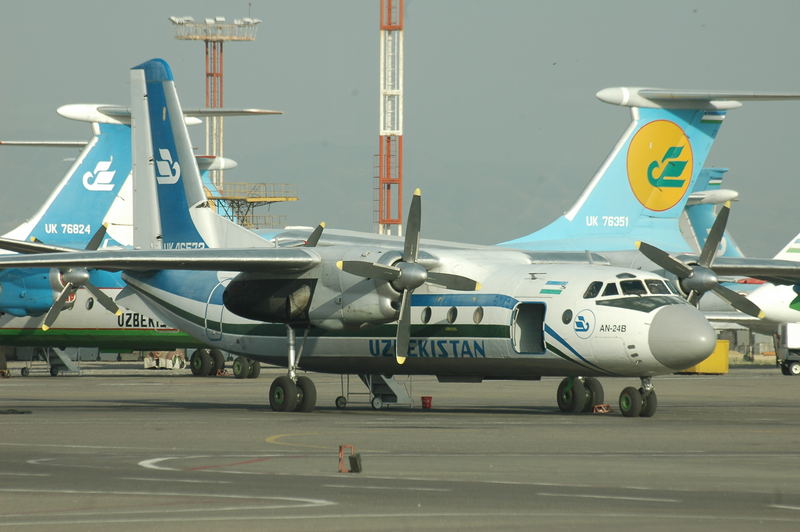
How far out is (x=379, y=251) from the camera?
25.1 m

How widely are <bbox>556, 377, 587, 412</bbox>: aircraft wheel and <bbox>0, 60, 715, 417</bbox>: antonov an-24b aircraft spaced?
0.04 meters

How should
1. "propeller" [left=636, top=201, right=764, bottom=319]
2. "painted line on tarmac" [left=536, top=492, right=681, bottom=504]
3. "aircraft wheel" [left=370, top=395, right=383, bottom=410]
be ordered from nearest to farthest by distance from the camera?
1. "painted line on tarmac" [left=536, top=492, right=681, bottom=504]
2. "propeller" [left=636, top=201, right=764, bottom=319]
3. "aircraft wheel" [left=370, top=395, right=383, bottom=410]

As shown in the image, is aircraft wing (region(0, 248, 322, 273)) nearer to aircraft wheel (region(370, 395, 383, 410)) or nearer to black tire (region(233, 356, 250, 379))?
aircraft wheel (region(370, 395, 383, 410))

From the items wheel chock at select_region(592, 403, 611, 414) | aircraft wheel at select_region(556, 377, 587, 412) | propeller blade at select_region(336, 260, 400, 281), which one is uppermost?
propeller blade at select_region(336, 260, 400, 281)

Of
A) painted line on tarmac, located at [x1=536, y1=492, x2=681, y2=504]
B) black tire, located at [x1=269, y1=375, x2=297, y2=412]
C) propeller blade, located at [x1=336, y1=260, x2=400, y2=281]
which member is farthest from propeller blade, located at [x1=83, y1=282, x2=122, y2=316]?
painted line on tarmac, located at [x1=536, y1=492, x2=681, y2=504]

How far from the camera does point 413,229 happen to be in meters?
25.0

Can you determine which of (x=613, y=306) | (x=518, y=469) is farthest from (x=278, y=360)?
(x=518, y=469)

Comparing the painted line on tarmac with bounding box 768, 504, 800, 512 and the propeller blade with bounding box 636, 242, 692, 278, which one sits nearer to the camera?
the painted line on tarmac with bounding box 768, 504, 800, 512

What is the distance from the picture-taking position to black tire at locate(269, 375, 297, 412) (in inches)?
1023

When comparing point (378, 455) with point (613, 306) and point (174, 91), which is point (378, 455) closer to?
point (613, 306)

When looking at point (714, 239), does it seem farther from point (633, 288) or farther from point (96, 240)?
point (96, 240)

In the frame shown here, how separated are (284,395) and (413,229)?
179 inches

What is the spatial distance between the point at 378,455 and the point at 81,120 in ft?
118

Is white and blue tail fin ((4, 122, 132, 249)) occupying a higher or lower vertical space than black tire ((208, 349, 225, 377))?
higher
